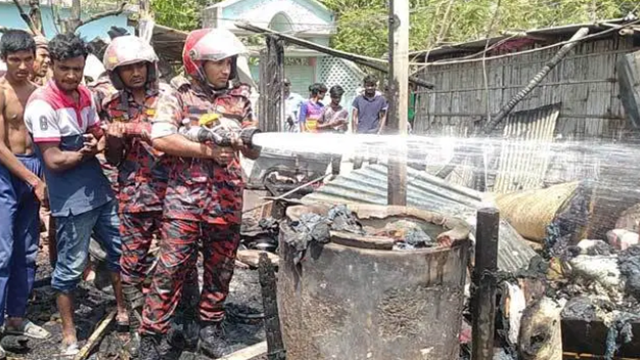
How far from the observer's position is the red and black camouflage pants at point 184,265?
4.07 meters

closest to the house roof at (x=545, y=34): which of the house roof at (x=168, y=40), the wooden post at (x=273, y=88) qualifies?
the wooden post at (x=273, y=88)

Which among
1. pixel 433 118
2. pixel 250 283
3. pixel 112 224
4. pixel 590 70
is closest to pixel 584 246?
pixel 250 283

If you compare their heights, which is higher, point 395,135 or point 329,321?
point 395,135

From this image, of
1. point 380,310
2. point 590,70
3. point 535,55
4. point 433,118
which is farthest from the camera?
point 433,118

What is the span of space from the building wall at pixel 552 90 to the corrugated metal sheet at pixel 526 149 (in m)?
0.16

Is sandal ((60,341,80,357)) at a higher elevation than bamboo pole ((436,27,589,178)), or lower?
lower

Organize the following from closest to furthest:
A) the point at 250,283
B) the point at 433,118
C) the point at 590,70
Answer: the point at 250,283
the point at 590,70
the point at 433,118

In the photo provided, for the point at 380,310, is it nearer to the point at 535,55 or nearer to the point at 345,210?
the point at 345,210

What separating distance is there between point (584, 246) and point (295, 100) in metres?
9.95

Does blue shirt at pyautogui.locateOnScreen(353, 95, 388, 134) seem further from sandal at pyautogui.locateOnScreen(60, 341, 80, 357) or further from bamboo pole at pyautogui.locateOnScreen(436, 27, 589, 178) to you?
sandal at pyautogui.locateOnScreen(60, 341, 80, 357)

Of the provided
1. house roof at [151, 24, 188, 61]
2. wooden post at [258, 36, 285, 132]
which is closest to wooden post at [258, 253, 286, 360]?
wooden post at [258, 36, 285, 132]

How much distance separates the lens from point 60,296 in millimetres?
4555

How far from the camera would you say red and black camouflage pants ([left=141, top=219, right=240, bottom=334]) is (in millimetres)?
4070

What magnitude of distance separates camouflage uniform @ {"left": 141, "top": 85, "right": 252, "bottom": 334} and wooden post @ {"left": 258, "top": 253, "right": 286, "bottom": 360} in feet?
2.20
